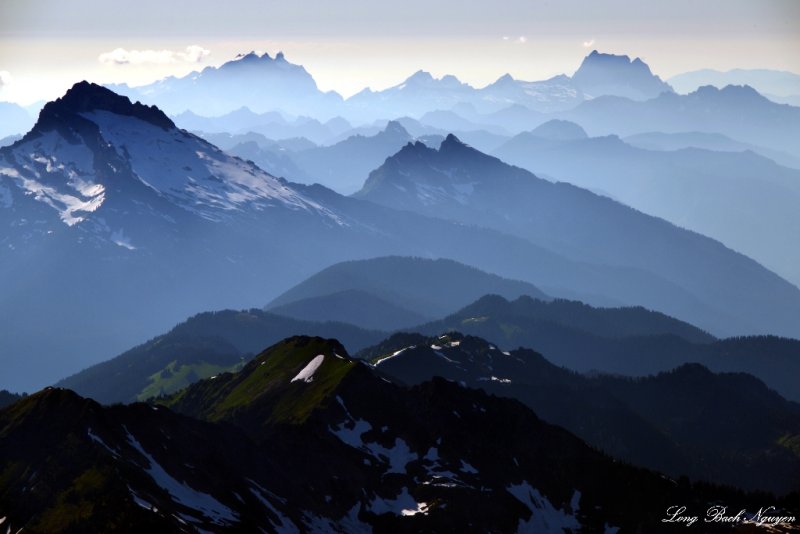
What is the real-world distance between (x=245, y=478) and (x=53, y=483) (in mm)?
34960

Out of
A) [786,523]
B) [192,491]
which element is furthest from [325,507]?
[786,523]

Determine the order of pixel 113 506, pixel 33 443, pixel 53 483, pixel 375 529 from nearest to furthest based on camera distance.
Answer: pixel 113 506 < pixel 53 483 < pixel 33 443 < pixel 375 529

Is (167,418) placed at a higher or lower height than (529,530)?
higher

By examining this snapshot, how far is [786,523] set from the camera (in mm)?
191875

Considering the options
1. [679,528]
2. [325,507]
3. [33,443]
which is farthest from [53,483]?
[679,528]

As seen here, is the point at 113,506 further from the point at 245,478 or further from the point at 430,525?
the point at 430,525

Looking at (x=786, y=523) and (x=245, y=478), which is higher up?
(x=245, y=478)

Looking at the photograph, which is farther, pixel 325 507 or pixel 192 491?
pixel 325 507

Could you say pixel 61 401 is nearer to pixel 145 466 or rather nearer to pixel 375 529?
pixel 145 466

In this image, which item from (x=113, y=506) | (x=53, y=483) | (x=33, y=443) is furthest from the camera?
(x=33, y=443)

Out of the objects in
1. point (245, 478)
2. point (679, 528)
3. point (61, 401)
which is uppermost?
point (61, 401)

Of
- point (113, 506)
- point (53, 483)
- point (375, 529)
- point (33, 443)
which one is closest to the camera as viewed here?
point (113, 506)

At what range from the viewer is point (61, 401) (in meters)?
187

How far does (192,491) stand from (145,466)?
32.7ft
